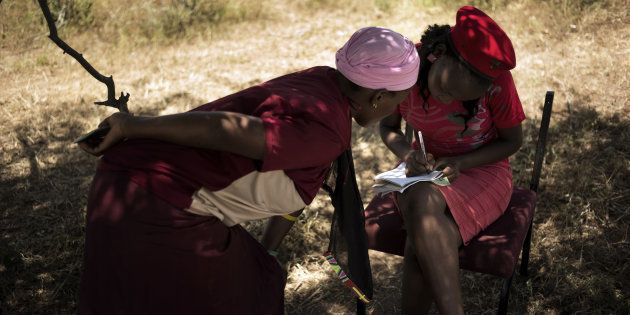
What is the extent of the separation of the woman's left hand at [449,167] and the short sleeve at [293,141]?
986mm

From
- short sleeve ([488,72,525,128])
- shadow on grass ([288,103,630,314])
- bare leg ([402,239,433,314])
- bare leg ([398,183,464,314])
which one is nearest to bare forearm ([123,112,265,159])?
bare leg ([398,183,464,314])

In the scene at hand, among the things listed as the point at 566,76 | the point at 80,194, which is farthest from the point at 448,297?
the point at 566,76

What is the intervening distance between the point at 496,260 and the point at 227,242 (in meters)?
1.25

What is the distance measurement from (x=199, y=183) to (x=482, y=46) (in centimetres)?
144

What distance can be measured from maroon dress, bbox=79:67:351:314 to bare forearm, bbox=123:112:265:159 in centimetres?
6

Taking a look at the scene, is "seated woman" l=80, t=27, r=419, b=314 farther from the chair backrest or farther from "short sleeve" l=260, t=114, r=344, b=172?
the chair backrest

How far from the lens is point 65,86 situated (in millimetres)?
6062

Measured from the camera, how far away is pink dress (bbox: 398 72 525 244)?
296 centimetres

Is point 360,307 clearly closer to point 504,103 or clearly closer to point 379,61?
→ point 504,103

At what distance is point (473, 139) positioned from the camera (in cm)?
322

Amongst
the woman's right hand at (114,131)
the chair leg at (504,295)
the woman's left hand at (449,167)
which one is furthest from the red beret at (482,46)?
the woman's right hand at (114,131)

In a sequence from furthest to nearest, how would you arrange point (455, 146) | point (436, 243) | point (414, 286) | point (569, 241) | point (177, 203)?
point (569, 241) < point (455, 146) < point (414, 286) < point (436, 243) < point (177, 203)

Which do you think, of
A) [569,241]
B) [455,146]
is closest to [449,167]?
[455,146]

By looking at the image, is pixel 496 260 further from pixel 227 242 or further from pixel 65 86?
pixel 65 86
